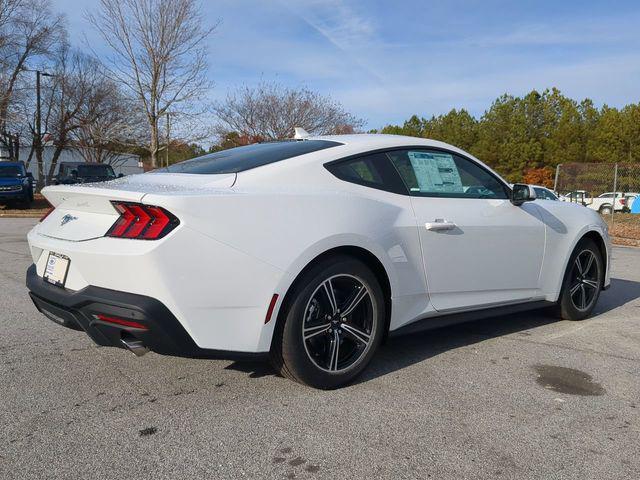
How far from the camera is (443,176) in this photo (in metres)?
4.04

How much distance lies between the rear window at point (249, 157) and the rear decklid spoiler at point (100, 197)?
0.16 metres

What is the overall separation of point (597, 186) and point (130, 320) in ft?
78.9

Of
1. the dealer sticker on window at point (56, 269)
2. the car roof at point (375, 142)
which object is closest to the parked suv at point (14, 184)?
the dealer sticker on window at point (56, 269)

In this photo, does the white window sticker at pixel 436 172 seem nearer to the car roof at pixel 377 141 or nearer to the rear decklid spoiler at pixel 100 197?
the car roof at pixel 377 141

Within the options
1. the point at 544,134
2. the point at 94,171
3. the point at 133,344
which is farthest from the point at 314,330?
the point at 544,134

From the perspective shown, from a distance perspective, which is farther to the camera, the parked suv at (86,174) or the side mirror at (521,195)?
the parked suv at (86,174)

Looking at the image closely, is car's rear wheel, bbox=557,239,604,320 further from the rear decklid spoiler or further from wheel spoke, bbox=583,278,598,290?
the rear decklid spoiler

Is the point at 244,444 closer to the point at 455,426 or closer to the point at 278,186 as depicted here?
the point at 455,426

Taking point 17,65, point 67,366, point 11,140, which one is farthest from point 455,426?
point 11,140

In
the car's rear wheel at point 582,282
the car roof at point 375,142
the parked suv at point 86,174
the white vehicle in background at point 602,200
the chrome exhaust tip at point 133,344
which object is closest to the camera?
the chrome exhaust tip at point 133,344

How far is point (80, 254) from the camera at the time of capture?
9.52ft

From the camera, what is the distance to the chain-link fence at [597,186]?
2114 cm

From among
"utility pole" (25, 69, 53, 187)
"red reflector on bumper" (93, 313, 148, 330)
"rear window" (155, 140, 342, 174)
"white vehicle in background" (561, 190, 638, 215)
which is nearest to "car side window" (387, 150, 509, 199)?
"rear window" (155, 140, 342, 174)

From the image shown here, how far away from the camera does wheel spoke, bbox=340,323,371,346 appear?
334 centimetres
